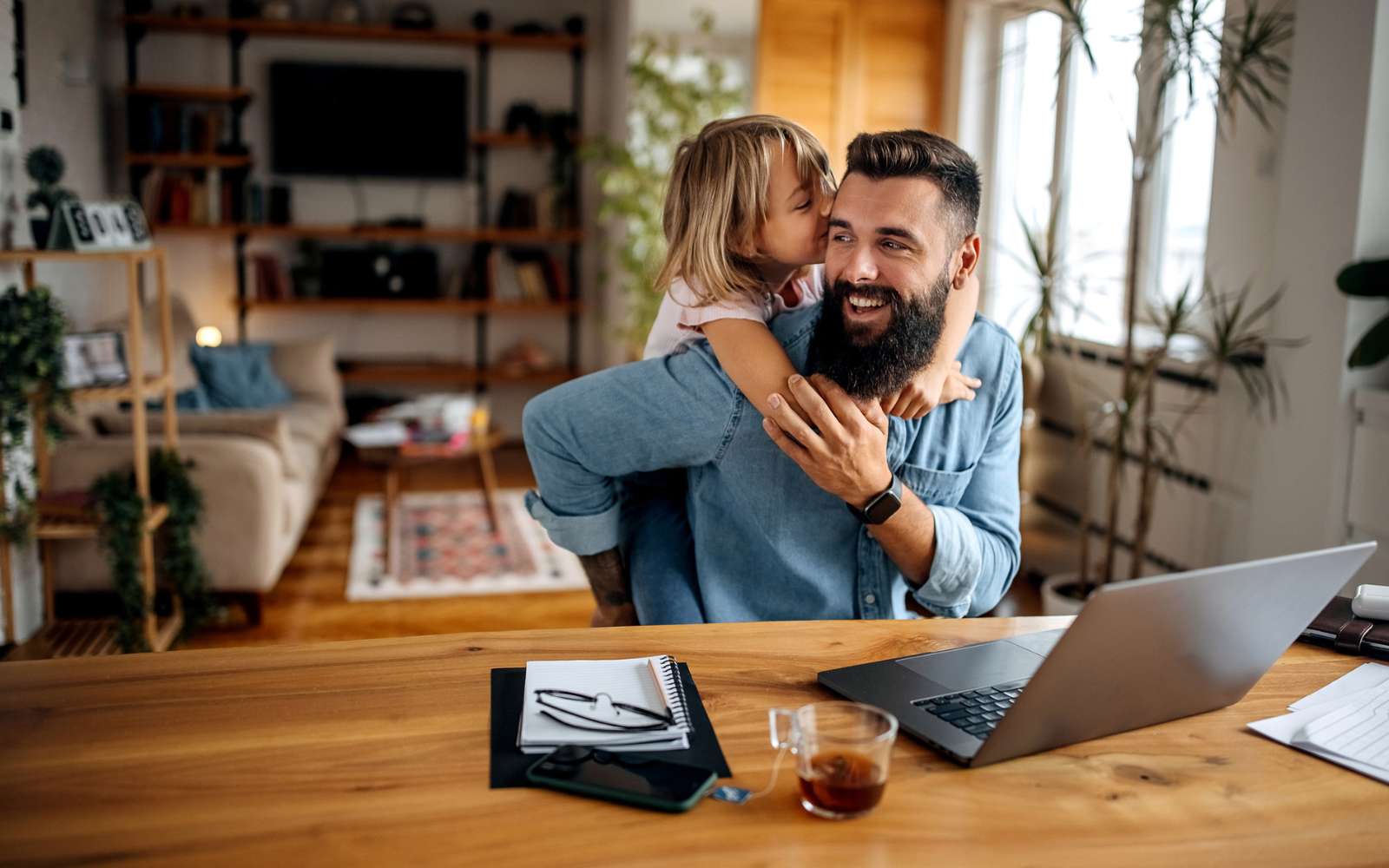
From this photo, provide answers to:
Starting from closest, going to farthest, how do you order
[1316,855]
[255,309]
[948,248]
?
[1316,855]
[948,248]
[255,309]

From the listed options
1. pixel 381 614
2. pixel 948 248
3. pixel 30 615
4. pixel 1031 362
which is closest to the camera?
pixel 948 248

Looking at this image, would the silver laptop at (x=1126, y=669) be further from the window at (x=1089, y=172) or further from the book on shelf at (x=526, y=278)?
the book on shelf at (x=526, y=278)

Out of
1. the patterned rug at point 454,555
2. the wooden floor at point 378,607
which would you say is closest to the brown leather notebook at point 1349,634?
the wooden floor at point 378,607

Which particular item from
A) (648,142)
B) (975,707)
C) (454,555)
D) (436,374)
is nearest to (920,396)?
(975,707)

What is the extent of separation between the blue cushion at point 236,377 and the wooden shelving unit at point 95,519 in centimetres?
161

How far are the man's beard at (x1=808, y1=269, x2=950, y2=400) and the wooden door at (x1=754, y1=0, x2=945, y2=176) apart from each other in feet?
13.8

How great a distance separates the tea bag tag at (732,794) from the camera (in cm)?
86

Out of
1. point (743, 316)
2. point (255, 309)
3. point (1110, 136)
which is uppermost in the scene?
point (1110, 136)

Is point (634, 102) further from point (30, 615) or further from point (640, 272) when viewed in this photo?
point (30, 615)

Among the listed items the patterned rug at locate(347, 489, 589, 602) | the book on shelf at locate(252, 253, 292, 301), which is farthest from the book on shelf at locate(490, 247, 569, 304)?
the patterned rug at locate(347, 489, 589, 602)

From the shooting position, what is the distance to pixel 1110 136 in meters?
4.36

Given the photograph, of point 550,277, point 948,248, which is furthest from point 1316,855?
point 550,277

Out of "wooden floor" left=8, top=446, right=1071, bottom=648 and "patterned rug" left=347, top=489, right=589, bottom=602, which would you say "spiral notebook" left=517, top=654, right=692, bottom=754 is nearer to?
"wooden floor" left=8, top=446, right=1071, bottom=648

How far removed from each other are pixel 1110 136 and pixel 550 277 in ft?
11.6
